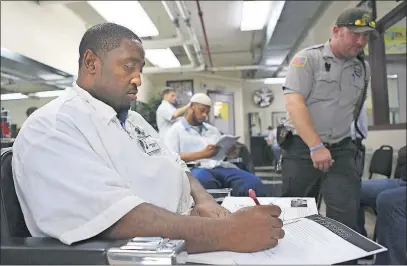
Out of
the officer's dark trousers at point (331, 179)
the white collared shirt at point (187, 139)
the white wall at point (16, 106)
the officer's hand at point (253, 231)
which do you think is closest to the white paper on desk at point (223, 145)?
the white collared shirt at point (187, 139)

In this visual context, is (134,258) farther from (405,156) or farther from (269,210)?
(405,156)

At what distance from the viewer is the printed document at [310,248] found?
2.41ft

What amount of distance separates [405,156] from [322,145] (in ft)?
3.87

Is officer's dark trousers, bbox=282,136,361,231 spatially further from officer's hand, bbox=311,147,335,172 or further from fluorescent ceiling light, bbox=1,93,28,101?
fluorescent ceiling light, bbox=1,93,28,101

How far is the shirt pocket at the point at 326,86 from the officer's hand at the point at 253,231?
120 centimetres

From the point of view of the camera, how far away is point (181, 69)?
7.69 metres

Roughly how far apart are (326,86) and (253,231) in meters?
1.27

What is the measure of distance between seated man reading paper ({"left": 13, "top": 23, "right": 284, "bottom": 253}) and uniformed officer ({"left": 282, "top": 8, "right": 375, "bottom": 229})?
3.39 feet

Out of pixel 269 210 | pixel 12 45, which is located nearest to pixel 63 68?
pixel 12 45

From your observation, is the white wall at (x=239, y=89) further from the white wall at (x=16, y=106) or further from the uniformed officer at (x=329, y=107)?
the uniformed officer at (x=329, y=107)

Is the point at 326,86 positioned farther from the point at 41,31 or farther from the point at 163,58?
the point at 163,58

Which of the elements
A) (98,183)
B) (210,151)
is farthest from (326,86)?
(98,183)

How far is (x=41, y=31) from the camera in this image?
404 cm

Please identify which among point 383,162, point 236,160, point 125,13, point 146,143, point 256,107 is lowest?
point 383,162
